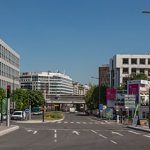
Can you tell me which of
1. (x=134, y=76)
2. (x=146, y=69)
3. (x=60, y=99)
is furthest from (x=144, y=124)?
(x=60, y=99)

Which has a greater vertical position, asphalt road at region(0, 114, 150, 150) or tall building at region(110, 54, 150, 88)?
tall building at region(110, 54, 150, 88)

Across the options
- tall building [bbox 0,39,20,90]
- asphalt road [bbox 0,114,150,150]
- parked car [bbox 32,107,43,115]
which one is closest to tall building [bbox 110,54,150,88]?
parked car [bbox 32,107,43,115]

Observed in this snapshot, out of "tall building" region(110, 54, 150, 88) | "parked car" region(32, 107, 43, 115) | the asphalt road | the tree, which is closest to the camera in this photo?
the asphalt road

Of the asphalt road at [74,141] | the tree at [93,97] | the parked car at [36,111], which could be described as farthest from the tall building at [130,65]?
the asphalt road at [74,141]

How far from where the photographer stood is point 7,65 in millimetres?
112562

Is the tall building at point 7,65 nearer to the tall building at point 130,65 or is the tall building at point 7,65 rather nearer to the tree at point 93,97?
the tree at point 93,97

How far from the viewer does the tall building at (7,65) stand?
4166 inches

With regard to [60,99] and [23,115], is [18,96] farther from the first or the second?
[60,99]

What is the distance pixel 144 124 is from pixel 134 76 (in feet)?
237

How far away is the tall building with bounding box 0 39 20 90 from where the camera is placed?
347 ft

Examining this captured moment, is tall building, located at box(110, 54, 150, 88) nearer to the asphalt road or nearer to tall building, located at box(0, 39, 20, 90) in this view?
tall building, located at box(0, 39, 20, 90)

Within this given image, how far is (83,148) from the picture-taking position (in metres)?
24.1

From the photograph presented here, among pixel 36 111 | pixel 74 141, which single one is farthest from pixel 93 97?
pixel 74 141

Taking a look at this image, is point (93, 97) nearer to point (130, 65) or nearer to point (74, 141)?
point (130, 65)
